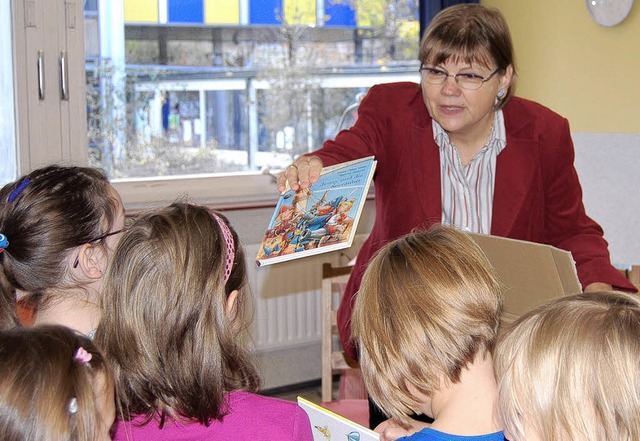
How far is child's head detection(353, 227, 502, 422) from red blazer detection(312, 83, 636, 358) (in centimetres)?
68

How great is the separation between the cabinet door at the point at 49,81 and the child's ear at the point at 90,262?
2.01 metres

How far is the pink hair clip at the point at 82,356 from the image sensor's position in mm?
1077

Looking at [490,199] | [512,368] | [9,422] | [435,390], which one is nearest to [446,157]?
[490,199]

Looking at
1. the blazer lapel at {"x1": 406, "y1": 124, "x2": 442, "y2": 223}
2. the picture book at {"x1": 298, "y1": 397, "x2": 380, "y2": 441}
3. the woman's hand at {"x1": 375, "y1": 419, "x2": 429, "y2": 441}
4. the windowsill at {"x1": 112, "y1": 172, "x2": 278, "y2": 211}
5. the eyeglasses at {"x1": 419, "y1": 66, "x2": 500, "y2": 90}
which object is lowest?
the woman's hand at {"x1": 375, "y1": 419, "x2": 429, "y2": 441}

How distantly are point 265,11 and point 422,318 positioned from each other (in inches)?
125

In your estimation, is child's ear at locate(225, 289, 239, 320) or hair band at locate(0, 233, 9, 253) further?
hair band at locate(0, 233, 9, 253)

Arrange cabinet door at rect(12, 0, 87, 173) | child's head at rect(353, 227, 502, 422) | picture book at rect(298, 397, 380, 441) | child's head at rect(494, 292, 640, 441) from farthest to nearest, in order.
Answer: cabinet door at rect(12, 0, 87, 173), child's head at rect(353, 227, 502, 422), picture book at rect(298, 397, 380, 441), child's head at rect(494, 292, 640, 441)

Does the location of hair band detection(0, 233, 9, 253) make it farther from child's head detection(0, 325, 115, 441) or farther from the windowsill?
the windowsill

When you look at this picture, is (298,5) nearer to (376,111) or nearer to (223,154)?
(223,154)

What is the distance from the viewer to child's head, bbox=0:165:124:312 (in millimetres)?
1795

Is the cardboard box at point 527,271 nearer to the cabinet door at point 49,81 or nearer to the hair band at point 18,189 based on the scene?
the hair band at point 18,189

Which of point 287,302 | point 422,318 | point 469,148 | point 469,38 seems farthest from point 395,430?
point 287,302

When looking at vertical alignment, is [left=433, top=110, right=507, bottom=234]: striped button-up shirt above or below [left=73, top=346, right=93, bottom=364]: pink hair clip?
above

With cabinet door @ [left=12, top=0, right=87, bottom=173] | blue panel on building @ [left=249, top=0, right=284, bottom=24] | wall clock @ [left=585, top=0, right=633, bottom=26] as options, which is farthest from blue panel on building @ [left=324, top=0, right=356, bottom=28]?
cabinet door @ [left=12, top=0, right=87, bottom=173]
